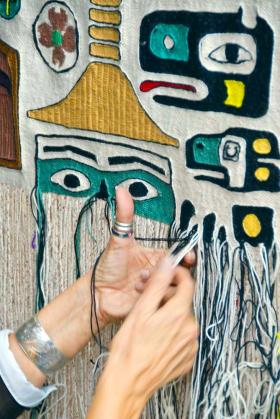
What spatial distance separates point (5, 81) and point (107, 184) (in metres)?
0.22

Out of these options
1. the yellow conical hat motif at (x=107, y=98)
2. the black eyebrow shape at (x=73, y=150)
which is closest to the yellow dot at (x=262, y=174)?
the yellow conical hat motif at (x=107, y=98)

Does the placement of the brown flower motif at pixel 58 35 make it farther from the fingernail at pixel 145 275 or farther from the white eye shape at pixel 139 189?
the fingernail at pixel 145 275

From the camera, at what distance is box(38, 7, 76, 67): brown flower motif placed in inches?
40.8

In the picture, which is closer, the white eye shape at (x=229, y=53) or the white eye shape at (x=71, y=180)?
the white eye shape at (x=229, y=53)

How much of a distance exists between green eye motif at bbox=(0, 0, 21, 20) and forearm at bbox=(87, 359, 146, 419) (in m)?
0.52

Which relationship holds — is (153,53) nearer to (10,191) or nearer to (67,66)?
(67,66)

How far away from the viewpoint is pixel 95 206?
3.62 feet

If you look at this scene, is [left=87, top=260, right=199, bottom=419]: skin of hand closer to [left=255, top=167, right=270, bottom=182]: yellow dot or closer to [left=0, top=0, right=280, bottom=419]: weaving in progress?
[left=0, top=0, right=280, bottom=419]: weaving in progress

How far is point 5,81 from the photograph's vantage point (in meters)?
1.12

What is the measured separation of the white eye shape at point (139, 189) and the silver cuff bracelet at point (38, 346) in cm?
23

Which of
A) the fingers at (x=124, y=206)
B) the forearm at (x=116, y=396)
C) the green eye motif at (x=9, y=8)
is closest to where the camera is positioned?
the forearm at (x=116, y=396)

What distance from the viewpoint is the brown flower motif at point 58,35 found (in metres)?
1.04

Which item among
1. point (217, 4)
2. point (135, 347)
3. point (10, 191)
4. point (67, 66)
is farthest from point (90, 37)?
point (135, 347)

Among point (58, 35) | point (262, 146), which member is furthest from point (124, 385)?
point (58, 35)
